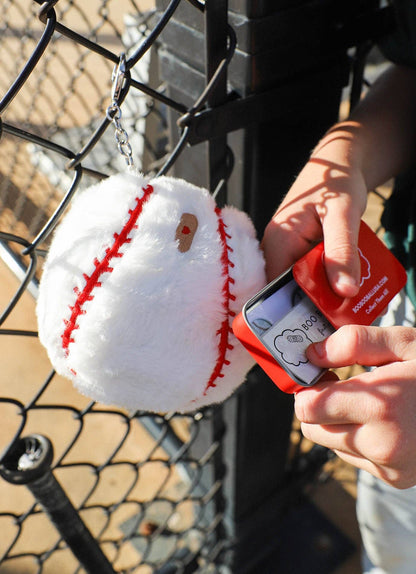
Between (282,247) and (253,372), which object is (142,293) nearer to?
(282,247)

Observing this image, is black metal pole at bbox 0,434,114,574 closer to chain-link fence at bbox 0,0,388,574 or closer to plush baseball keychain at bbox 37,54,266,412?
chain-link fence at bbox 0,0,388,574

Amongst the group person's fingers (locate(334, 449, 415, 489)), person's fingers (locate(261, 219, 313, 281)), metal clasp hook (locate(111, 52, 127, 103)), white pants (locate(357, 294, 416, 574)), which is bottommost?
white pants (locate(357, 294, 416, 574))

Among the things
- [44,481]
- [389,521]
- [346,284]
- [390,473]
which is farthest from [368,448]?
[389,521]

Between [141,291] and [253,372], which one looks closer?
[141,291]

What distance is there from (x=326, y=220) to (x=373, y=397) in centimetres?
19

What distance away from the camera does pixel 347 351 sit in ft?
1.53

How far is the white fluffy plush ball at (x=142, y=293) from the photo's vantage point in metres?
0.42

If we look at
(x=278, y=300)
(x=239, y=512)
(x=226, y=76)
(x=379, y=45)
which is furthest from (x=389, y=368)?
(x=239, y=512)

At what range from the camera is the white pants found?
0.91m

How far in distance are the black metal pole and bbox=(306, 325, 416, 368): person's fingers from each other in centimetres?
33

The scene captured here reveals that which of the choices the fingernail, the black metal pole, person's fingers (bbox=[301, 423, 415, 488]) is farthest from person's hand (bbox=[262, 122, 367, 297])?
the black metal pole

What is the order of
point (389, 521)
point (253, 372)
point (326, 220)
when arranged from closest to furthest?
1. point (326, 220)
2. point (253, 372)
3. point (389, 521)

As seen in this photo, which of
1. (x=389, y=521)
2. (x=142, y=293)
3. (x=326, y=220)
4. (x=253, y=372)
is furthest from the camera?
(x=389, y=521)

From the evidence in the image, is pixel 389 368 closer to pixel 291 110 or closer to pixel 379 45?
pixel 291 110
